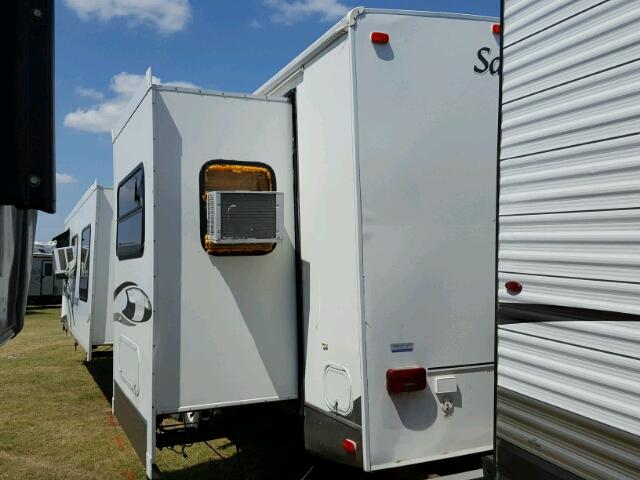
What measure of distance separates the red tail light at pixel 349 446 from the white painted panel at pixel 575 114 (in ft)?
5.37

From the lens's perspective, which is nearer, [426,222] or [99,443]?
[426,222]

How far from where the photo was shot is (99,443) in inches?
238

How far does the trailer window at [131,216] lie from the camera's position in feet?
12.7

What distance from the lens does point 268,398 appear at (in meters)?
3.62

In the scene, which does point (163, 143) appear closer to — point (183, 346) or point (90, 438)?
point (183, 346)

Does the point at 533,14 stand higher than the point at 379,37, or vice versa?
the point at 379,37

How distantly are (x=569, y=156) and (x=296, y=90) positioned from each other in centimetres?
209

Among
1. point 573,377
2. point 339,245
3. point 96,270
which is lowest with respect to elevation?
point 573,377

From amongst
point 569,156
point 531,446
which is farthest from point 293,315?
point 569,156

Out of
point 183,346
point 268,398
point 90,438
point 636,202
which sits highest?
point 636,202

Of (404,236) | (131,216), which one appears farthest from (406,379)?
(131,216)

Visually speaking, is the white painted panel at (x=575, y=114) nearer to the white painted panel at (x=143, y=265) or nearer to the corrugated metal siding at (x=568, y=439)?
the corrugated metal siding at (x=568, y=439)

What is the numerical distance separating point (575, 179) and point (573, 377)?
64cm

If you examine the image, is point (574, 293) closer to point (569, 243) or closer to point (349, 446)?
point (569, 243)
